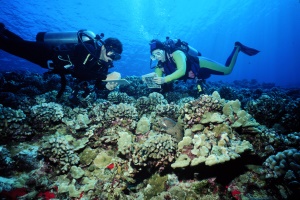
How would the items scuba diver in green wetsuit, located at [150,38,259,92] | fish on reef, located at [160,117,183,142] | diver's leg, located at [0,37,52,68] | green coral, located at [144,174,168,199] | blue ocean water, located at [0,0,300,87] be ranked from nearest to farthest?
green coral, located at [144,174,168,199] < fish on reef, located at [160,117,183,142] < diver's leg, located at [0,37,52,68] < scuba diver in green wetsuit, located at [150,38,259,92] < blue ocean water, located at [0,0,300,87]

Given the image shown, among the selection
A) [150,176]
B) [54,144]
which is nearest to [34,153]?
[54,144]

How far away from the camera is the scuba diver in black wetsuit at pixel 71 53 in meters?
5.00

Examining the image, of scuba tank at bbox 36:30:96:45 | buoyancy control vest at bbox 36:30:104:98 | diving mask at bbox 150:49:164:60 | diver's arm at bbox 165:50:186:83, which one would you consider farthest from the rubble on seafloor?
diving mask at bbox 150:49:164:60

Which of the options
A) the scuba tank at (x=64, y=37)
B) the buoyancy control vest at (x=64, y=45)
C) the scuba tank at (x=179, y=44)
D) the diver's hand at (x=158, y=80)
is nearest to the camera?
the buoyancy control vest at (x=64, y=45)

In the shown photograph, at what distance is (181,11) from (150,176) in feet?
139

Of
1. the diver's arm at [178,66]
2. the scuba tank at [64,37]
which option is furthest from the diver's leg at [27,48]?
the diver's arm at [178,66]

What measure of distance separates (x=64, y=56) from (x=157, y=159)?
4.21m

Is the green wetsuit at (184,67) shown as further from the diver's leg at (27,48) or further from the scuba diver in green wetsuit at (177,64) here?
A: the diver's leg at (27,48)

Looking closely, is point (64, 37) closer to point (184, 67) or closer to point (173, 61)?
point (173, 61)

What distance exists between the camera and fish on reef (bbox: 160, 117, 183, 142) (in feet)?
12.8

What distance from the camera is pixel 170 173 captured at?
3305mm

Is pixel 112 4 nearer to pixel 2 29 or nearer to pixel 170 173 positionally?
pixel 2 29

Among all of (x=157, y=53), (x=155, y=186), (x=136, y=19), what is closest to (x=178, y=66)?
(x=157, y=53)

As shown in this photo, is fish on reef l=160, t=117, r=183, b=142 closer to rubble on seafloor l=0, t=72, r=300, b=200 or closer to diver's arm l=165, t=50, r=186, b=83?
rubble on seafloor l=0, t=72, r=300, b=200
